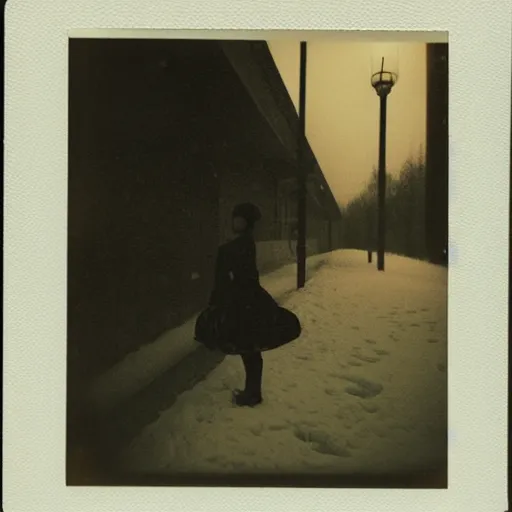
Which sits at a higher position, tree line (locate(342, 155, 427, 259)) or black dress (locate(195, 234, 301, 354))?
tree line (locate(342, 155, 427, 259))

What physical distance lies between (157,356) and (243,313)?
9.0 inches

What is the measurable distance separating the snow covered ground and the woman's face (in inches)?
7.8

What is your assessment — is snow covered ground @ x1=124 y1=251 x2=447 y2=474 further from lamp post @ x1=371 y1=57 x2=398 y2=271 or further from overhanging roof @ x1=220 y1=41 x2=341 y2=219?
overhanging roof @ x1=220 y1=41 x2=341 y2=219

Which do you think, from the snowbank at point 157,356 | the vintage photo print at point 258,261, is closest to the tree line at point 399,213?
the vintage photo print at point 258,261

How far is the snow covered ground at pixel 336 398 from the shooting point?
122 cm

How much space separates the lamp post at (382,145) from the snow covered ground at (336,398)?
0.14ft

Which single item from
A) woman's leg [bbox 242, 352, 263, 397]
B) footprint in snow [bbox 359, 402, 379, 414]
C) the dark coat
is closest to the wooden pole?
the dark coat

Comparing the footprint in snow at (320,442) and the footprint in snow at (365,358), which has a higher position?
the footprint in snow at (365,358)

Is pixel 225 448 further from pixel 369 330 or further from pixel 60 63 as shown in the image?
pixel 60 63

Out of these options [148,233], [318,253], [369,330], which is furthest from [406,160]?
[148,233]

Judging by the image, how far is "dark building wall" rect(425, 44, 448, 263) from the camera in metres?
1.23

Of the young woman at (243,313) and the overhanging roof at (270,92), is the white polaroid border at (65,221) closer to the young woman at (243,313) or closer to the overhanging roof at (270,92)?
the overhanging roof at (270,92)

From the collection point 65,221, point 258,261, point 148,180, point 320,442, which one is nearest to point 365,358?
point 320,442

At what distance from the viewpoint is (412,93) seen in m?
1.24
